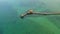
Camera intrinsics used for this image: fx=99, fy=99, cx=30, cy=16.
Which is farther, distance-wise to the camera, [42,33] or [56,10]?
[56,10]

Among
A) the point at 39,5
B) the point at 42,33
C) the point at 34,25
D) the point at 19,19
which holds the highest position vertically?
the point at 39,5

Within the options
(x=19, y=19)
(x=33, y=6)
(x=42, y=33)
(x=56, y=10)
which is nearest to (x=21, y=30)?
(x=19, y=19)

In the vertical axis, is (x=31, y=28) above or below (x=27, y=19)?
below

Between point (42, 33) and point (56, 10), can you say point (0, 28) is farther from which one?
point (56, 10)

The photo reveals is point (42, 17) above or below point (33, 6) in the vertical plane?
below

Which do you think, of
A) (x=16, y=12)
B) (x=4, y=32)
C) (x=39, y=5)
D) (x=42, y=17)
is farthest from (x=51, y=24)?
(x=4, y=32)

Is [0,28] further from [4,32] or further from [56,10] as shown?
[56,10]
